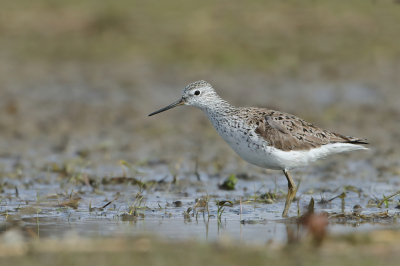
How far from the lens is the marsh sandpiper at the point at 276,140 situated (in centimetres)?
761

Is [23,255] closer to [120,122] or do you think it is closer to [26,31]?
[120,122]

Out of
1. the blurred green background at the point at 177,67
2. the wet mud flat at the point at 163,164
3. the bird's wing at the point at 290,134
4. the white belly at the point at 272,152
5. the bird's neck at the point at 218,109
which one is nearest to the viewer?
the wet mud flat at the point at 163,164

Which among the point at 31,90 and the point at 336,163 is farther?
the point at 31,90

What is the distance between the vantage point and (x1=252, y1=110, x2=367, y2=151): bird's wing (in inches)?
302

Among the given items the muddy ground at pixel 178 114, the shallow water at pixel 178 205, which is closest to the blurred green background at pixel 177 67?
the muddy ground at pixel 178 114

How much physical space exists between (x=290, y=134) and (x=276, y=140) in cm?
27

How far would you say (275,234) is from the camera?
6125 millimetres

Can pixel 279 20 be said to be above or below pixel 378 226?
above

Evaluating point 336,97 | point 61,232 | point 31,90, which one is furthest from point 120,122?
point 61,232

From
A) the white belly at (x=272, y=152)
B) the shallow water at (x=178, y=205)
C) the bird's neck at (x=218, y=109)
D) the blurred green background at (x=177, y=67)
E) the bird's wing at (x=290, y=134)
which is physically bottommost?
the shallow water at (x=178, y=205)

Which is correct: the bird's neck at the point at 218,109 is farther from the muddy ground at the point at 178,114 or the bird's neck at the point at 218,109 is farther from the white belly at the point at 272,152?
the muddy ground at the point at 178,114

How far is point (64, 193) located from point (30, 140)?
3856 millimetres

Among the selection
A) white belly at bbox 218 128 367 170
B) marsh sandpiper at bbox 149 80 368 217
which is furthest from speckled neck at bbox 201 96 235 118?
white belly at bbox 218 128 367 170

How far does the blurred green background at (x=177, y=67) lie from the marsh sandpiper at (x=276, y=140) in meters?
3.50
